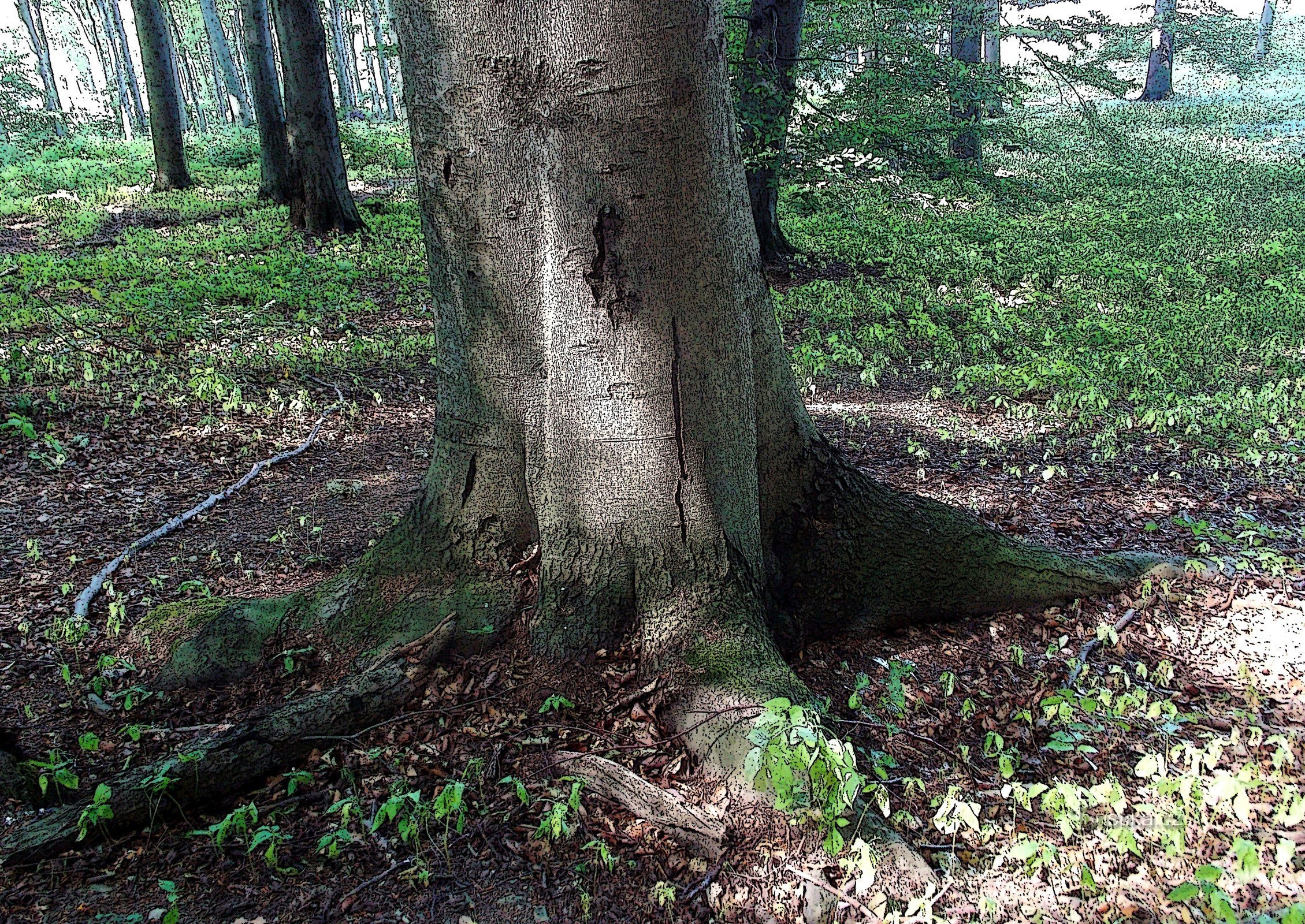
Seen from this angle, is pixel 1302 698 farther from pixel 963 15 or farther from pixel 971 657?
pixel 963 15

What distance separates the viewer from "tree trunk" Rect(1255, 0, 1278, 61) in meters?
31.3

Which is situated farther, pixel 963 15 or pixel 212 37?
pixel 212 37

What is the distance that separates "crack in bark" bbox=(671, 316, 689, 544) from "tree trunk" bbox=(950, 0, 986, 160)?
747 centimetres

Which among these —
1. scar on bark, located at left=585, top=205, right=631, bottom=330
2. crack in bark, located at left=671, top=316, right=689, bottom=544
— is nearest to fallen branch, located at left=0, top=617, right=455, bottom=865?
crack in bark, located at left=671, top=316, right=689, bottom=544

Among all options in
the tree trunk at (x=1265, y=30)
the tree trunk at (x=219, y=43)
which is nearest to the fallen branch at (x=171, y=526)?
the tree trunk at (x=219, y=43)

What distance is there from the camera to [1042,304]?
9.36 meters

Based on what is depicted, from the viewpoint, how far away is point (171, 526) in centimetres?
477

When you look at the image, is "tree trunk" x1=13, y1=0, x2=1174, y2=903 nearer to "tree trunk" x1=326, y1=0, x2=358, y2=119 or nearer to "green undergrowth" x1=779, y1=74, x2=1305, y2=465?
"green undergrowth" x1=779, y1=74, x2=1305, y2=465

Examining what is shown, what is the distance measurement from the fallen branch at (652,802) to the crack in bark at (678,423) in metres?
0.80

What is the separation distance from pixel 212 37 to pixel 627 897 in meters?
26.0

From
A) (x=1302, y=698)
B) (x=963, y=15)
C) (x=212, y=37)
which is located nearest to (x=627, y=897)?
(x=1302, y=698)

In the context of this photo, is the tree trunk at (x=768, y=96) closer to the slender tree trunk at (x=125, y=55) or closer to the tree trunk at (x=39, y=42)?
the slender tree trunk at (x=125, y=55)

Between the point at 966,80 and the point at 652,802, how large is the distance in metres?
9.51

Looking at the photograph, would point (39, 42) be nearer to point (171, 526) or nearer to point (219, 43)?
point (219, 43)
